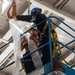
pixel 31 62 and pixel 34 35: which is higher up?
pixel 34 35

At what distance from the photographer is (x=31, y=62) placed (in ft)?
12.8

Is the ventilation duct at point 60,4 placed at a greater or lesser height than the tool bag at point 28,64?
greater

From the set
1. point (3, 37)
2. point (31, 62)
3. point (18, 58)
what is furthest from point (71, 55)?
point (18, 58)

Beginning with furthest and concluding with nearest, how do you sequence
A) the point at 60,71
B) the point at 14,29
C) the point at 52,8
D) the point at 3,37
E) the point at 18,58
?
the point at 3,37
the point at 52,8
the point at 14,29
the point at 18,58
the point at 60,71

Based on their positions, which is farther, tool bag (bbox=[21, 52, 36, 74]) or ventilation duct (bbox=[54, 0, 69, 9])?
ventilation duct (bbox=[54, 0, 69, 9])

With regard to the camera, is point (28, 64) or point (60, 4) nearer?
point (28, 64)

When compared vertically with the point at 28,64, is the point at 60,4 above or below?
above

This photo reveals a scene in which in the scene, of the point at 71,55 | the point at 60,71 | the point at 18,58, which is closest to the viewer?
the point at 60,71

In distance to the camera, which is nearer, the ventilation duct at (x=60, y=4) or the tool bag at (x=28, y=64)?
the tool bag at (x=28, y=64)

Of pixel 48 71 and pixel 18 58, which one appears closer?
pixel 48 71

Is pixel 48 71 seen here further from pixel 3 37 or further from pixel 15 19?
pixel 3 37

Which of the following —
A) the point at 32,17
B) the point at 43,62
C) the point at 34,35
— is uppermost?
the point at 32,17

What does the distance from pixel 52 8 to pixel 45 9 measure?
6.0 inches

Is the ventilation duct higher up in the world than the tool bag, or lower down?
higher up
